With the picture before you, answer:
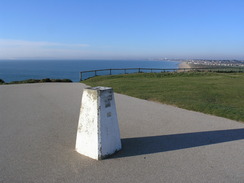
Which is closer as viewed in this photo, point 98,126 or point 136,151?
point 98,126

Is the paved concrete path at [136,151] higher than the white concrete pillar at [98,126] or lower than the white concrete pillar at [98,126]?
lower

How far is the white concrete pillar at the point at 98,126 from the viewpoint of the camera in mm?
3914

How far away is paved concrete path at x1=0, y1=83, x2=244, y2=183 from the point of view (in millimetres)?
Answer: 3393

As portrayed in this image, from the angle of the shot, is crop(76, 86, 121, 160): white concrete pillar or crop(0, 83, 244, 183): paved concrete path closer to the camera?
crop(0, 83, 244, 183): paved concrete path

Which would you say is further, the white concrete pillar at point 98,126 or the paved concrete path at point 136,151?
the white concrete pillar at point 98,126

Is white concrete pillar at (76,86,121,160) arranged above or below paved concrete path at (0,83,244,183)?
above

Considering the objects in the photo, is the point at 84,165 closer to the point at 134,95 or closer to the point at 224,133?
the point at 224,133

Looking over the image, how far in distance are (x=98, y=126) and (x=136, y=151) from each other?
94 cm

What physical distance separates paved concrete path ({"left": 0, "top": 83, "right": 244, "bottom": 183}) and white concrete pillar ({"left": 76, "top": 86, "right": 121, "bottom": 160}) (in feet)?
0.55

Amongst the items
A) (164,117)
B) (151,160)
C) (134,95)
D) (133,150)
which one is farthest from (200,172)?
(134,95)

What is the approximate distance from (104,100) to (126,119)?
9.76ft

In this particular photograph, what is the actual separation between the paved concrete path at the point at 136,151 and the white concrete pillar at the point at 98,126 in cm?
17

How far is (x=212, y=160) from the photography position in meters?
3.91

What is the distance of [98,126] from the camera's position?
3.91 metres
